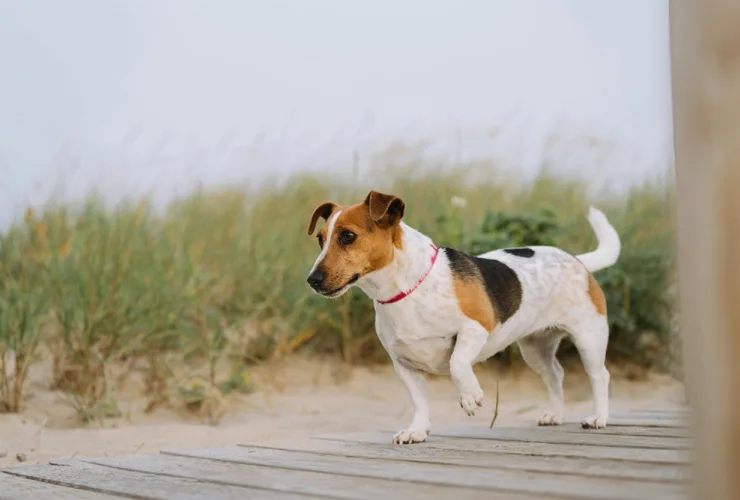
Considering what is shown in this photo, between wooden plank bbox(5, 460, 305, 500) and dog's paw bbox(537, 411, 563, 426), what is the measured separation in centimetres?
168

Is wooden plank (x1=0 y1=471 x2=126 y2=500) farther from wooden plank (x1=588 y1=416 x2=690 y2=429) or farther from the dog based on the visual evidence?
wooden plank (x1=588 y1=416 x2=690 y2=429)

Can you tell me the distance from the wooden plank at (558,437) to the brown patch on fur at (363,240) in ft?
2.47

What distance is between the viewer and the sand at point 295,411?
4305 millimetres

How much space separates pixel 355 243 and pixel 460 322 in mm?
457

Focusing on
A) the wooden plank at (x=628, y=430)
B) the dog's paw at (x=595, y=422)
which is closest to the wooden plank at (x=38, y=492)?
the wooden plank at (x=628, y=430)

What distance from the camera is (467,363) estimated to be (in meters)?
3.03

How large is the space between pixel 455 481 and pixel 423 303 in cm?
94

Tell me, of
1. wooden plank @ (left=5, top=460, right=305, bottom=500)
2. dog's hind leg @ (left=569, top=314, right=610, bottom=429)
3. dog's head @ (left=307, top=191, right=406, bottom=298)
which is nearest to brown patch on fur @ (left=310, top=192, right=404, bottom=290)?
dog's head @ (left=307, top=191, right=406, bottom=298)

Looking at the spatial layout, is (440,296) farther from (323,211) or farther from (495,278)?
(323,211)

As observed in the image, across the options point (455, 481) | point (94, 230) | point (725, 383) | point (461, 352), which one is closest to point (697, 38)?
point (725, 383)

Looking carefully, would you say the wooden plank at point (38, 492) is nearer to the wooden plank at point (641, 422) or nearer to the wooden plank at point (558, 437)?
the wooden plank at point (558, 437)

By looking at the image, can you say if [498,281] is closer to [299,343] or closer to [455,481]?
[455,481]

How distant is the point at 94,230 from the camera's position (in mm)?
5477

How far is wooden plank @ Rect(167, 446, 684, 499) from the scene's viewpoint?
197 centimetres
